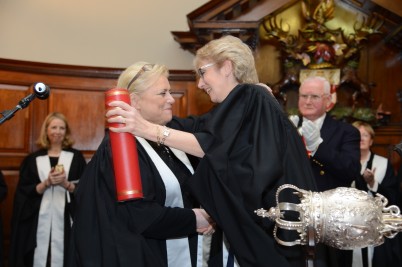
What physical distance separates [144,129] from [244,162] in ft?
1.44

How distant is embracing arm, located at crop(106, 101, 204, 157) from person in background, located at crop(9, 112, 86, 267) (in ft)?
8.20

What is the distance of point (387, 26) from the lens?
5016mm

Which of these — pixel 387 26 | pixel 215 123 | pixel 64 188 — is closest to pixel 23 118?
pixel 64 188

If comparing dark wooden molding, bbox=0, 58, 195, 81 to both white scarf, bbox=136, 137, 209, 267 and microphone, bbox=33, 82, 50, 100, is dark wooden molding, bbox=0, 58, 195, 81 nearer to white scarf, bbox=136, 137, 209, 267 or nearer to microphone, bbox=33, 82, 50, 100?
white scarf, bbox=136, 137, 209, 267

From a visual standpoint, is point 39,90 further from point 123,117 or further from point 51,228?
A: point 51,228

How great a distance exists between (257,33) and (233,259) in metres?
3.01

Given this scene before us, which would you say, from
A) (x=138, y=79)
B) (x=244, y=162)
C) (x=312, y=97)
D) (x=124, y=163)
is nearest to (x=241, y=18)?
(x=312, y=97)

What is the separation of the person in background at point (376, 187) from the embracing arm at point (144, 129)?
227 centimetres

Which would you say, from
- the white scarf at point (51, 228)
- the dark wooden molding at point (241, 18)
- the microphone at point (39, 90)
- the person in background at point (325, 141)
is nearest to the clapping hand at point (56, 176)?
the white scarf at point (51, 228)

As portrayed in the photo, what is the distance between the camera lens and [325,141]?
3.47 m

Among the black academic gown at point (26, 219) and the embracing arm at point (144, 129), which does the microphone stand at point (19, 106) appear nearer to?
the embracing arm at point (144, 129)

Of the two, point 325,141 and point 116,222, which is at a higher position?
point 325,141

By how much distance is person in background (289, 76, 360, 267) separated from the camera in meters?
3.28

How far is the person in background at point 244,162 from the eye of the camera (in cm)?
192
